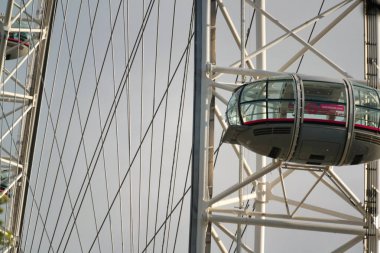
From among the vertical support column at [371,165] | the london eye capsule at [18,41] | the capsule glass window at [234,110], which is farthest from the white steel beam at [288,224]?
the london eye capsule at [18,41]

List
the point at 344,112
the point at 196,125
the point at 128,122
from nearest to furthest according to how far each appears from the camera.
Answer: the point at 344,112, the point at 196,125, the point at 128,122

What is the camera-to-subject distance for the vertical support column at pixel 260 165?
2633 centimetres

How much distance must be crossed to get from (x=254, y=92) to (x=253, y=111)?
359 mm

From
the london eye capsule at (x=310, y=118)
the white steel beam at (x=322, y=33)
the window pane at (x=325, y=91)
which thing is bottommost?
the london eye capsule at (x=310, y=118)

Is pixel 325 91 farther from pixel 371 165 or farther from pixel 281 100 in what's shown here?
pixel 371 165

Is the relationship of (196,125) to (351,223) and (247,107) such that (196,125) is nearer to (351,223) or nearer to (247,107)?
(247,107)

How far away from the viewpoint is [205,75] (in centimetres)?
2383

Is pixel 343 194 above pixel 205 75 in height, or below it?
below

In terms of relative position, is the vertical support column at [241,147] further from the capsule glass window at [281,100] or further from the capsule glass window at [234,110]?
the capsule glass window at [281,100]

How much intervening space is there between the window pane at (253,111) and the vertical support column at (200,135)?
1.85 meters

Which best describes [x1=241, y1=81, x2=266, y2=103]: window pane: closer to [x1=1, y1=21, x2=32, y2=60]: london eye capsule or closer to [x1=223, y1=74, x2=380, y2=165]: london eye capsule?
[x1=223, y1=74, x2=380, y2=165]: london eye capsule

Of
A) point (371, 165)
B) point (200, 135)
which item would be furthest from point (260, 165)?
point (200, 135)

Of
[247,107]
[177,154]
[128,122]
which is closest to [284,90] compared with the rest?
[247,107]

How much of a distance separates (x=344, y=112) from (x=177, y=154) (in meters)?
4.96
